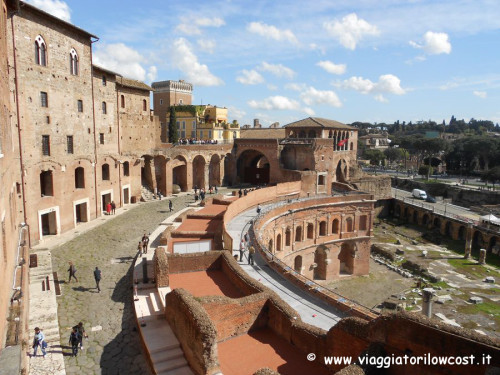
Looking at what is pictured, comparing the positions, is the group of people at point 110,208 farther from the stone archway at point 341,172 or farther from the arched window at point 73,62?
the stone archway at point 341,172

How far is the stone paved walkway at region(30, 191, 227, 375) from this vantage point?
11.1 m

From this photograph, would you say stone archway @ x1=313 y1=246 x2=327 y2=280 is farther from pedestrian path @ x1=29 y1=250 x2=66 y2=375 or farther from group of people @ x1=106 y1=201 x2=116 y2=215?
pedestrian path @ x1=29 y1=250 x2=66 y2=375

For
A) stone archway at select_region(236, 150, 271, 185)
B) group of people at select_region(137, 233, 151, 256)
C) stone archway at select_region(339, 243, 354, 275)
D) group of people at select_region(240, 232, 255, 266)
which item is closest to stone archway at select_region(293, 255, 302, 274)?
stone archway at select_region(339, 243, 354, 275)

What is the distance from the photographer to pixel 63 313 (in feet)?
43.1

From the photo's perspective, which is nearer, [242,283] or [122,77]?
[242,283]

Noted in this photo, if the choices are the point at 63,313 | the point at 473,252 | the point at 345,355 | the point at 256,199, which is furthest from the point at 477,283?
the point at 63,313

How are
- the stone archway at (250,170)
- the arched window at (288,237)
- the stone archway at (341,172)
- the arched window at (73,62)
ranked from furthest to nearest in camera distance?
the stone archway at (341,172)
the stone archway at (250,170)
the arched window at (288,237)
the arched window at (73,62)

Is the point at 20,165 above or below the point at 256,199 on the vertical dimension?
above

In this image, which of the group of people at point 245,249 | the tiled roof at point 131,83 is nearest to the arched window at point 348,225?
the group of people at point 245,249

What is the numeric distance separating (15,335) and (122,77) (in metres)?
25.1

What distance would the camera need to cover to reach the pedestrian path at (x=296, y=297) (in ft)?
38.0

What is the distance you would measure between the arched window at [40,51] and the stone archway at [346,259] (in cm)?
2735

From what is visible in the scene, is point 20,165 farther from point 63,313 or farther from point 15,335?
point 15,335

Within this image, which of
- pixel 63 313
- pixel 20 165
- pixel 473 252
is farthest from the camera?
pixel 473 252
